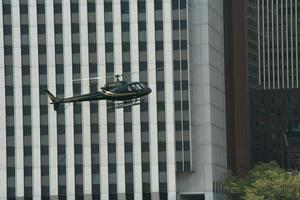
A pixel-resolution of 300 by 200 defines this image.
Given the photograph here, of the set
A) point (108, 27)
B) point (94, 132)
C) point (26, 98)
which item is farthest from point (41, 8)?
point (94, 132)

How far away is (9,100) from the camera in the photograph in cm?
18338

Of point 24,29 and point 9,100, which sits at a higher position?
point 24,29

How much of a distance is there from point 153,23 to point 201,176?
22430mm

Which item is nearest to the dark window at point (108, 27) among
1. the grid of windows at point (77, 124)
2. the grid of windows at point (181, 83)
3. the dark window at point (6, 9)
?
the grid of windows at point (77, 124)

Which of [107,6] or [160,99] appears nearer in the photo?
[160,99]

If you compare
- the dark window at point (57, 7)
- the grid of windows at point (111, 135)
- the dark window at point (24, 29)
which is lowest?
the grid of windows at point (111, 135)

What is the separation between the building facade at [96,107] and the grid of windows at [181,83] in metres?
0.14

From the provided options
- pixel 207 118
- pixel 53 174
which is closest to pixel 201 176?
pixel 207 118

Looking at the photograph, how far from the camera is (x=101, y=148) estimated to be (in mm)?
182500

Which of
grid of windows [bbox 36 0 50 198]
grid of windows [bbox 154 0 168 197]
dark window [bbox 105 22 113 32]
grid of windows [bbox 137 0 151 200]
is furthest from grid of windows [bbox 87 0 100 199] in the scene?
grid of windows [bbox 154 0 168 197]

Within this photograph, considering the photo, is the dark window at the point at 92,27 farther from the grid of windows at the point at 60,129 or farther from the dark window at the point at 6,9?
the dark window at the point at 6,9

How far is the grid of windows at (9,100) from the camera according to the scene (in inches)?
7200

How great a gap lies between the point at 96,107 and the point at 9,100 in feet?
40.0

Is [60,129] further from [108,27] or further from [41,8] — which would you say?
[41,8]
